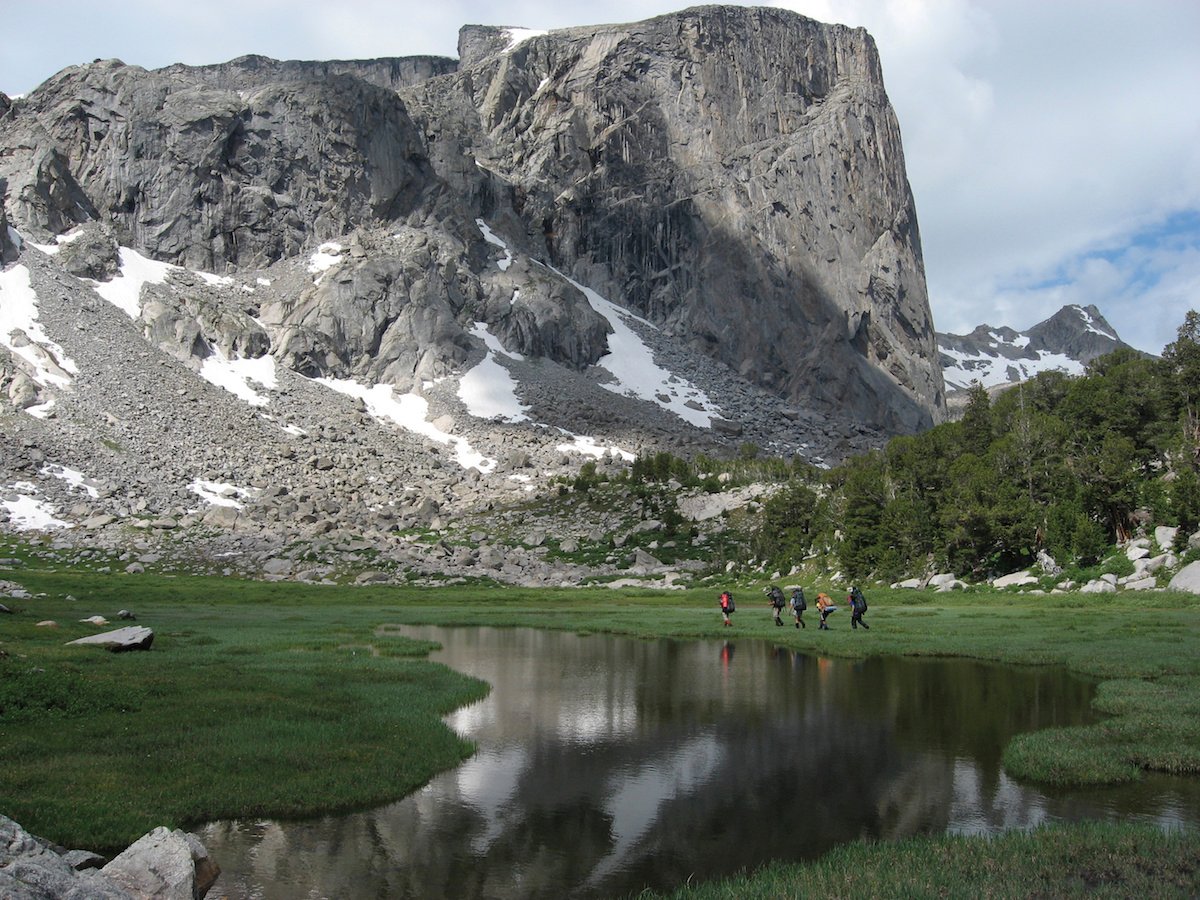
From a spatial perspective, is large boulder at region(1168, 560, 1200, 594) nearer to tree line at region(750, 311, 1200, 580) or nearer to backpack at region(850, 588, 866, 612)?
tree line at region(750, 311, 1200, 580)

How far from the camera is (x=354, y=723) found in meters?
17.4

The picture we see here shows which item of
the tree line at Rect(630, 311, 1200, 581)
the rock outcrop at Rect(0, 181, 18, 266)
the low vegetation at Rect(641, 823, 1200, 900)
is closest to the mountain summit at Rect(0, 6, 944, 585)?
the rock outcrop at Rect(0, 181, 18, 266)

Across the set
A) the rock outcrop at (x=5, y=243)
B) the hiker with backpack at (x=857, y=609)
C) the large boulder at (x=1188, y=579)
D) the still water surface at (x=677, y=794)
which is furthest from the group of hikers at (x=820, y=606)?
the rock outcrop at (x=5, y=243)

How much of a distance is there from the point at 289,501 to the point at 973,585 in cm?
7432

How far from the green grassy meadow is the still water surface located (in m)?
0.85

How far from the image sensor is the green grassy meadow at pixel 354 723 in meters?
10.4

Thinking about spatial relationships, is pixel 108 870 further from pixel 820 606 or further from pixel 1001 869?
pixel 820 606

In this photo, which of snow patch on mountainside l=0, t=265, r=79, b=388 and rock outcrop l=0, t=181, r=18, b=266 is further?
rock outcrop l=0, t=181, r=18, b=266

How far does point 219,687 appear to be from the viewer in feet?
66.8

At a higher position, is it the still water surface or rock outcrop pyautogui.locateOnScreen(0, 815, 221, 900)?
rock outcrop pyautogui.locateOnScreen(0, 815, 221, 900)

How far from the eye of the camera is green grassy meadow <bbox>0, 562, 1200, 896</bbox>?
1037 centimetres

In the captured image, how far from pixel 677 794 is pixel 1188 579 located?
37347 mm

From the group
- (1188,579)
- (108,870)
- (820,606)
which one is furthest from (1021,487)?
(108,870)

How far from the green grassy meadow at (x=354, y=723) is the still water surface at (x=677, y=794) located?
848 mm
